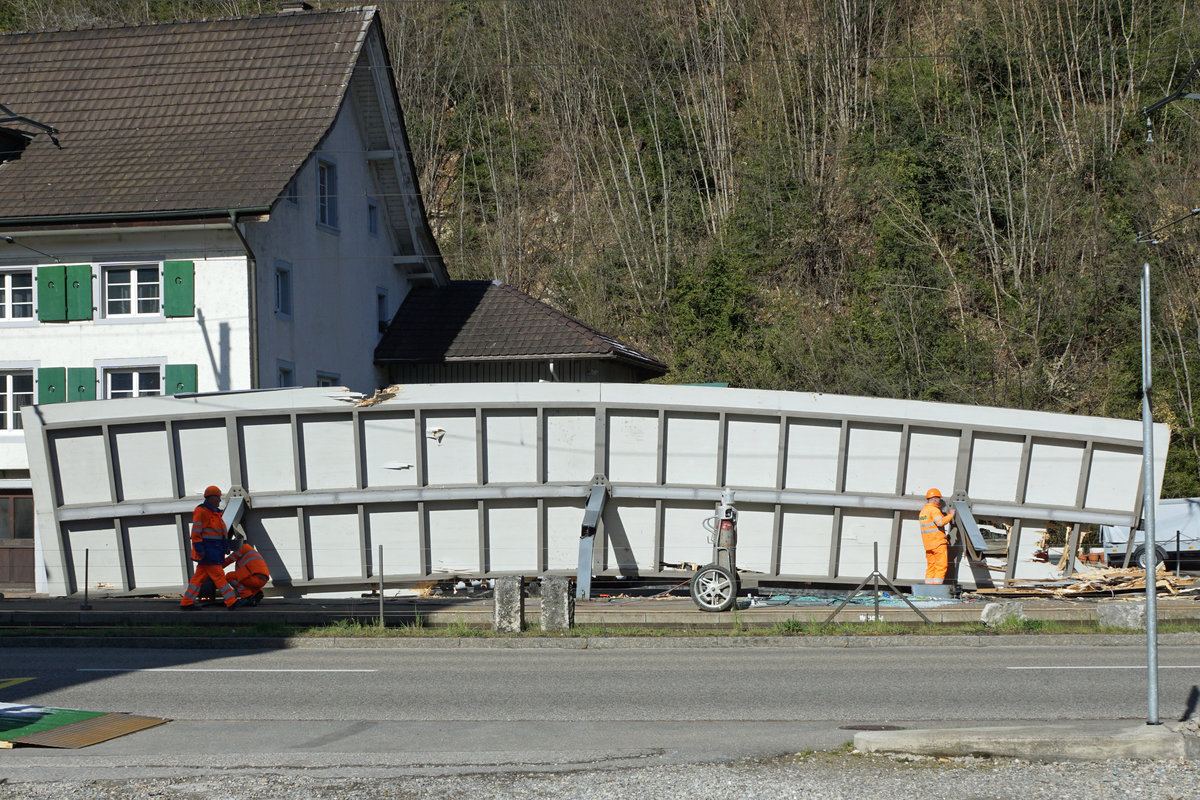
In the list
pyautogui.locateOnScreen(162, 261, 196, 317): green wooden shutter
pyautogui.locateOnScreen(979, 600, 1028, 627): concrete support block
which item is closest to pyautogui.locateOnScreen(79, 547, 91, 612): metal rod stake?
pyautogui.locateOnScreen(162, 261, 196, 317): green wooden shutter

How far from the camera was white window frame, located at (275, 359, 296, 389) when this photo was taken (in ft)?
80.3

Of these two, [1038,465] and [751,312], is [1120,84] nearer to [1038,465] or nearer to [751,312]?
[751,312]

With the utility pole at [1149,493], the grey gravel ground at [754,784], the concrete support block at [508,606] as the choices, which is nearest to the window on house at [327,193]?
the concrete support block at [508,606]

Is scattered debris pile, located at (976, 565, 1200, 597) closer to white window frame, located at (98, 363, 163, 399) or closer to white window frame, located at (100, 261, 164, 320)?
white window frame, located at (98, 363, 163, 399)

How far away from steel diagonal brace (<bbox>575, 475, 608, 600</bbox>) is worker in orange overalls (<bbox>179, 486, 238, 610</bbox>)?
4652 mm

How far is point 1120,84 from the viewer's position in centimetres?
3912

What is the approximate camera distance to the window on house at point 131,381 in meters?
23.9

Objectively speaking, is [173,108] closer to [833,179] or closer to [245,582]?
[245,582]

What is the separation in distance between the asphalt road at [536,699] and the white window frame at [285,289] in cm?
1211

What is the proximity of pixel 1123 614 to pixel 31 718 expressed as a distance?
36.5 feet

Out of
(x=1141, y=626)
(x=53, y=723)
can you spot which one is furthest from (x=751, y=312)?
(x=53, y=723)

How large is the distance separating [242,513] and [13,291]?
956 centimetres

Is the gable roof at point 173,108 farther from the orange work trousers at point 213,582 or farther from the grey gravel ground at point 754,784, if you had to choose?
the grey gravel ground at point 754,784

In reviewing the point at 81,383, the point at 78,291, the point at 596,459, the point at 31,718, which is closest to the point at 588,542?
the point at 596,459
